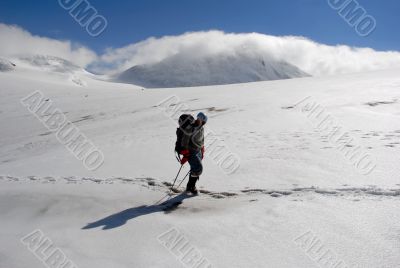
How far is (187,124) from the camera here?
812cm

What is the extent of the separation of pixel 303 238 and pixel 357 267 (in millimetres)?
962

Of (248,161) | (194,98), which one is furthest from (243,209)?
(194,98)

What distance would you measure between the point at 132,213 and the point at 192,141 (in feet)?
6.76

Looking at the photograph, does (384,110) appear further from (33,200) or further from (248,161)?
(33,200)

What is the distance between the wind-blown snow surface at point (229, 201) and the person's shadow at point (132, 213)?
40 mm

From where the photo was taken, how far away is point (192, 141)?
8.28m

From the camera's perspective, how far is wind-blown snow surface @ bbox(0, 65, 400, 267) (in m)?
5.45

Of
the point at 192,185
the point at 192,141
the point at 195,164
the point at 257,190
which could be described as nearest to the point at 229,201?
the point at 257,190

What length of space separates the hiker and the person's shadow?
631mm

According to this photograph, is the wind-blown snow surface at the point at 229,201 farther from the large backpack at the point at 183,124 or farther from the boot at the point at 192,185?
the large backpack at the point at 183,124

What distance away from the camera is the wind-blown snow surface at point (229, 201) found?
5.45 m

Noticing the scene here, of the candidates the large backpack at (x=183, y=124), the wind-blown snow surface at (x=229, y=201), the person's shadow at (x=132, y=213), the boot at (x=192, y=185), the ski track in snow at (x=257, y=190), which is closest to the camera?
the wind-blown snow surface at (x=229, y=201)

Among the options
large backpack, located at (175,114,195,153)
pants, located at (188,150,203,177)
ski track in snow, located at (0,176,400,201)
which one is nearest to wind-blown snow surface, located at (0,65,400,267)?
ski track in snow, located at (0,176,400,201)

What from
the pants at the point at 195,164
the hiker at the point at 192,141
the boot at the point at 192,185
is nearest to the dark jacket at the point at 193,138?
the hiker at the point at 192,141
